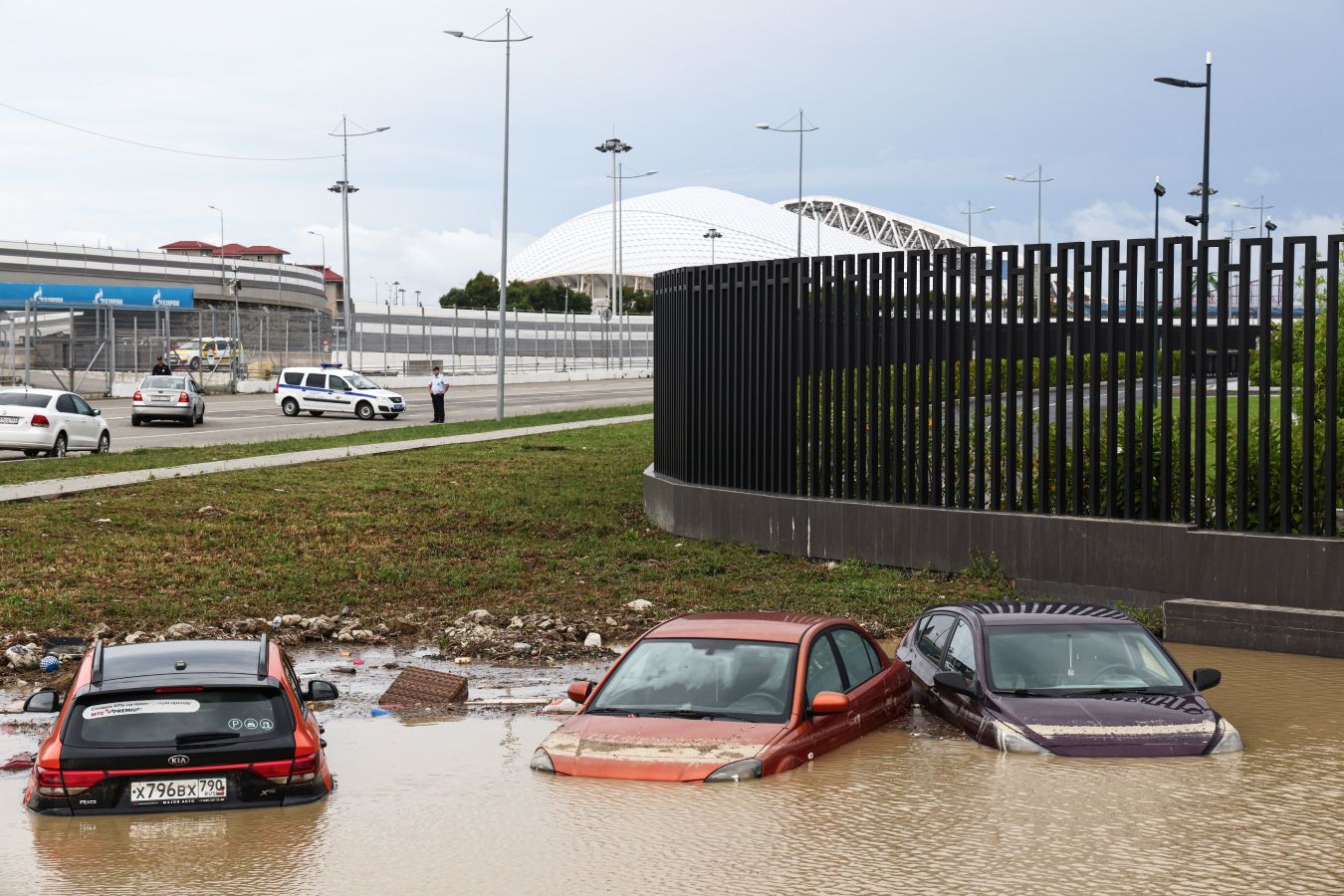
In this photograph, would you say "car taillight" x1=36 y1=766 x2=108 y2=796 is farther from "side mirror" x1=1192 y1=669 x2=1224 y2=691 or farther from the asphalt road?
the asphalt road

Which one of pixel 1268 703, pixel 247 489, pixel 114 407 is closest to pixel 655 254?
pixel 114 407

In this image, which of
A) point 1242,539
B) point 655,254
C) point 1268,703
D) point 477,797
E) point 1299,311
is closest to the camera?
point 477,797

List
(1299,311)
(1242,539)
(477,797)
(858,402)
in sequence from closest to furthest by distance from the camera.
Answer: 1. (477,797)
2. (1242,539)
3. (1299,311)
4. (858,402)

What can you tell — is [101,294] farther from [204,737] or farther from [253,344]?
[204,737]

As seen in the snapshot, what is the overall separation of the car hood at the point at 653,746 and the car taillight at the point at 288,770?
1.49 meters

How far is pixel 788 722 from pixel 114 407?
41.8 metres

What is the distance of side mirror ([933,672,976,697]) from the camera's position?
31.1 feet

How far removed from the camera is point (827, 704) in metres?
8.49

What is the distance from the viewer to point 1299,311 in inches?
593

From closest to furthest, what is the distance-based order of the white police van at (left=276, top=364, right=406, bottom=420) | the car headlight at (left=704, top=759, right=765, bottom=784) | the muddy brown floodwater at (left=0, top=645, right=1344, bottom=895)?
1. the muddy brown floodwater at (left=0, top=645, right=1344, bottom=895)
2. the car headlight at (left=704, top=759, right=765, bottom=784)
3. the white police van at (left=276, top=364, right=406, bottom=420)

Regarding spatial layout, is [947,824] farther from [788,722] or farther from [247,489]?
[247,489]

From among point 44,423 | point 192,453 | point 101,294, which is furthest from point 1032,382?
point 101,294

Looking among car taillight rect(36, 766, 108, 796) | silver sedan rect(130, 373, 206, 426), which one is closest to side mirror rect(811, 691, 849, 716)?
car taillight rect(36, 766, 108, 796)

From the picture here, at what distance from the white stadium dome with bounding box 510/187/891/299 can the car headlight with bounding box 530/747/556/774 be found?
457 feet
